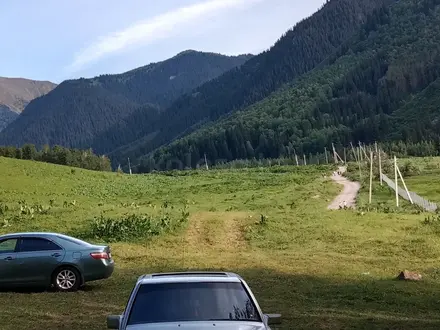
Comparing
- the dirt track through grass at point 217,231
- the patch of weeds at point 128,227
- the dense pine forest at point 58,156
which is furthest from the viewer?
the dense pine forest at point 58,156

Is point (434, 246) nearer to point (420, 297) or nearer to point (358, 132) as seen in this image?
point (420, 297)

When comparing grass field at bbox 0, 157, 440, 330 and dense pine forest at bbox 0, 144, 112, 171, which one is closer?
grass field at bbox 0, 157, 440, 330

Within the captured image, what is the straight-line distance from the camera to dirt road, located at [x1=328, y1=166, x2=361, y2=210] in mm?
45056

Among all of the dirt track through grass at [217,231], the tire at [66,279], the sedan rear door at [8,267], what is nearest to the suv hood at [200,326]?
the tire at [66,279]

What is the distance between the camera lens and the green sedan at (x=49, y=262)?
763 inches

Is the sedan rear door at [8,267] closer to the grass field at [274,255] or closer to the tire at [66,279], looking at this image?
the grass field at [274,255]

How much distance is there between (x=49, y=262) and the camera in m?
19.5

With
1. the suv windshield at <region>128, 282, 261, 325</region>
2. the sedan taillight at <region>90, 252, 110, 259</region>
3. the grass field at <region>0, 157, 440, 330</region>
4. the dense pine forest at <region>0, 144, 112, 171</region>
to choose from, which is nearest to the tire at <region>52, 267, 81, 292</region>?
the grass field at <region>0, 157, 440, 330</region>

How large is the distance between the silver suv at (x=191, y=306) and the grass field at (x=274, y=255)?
548 cm

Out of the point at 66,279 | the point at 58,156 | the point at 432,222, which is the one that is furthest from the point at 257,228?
the point at 58,156

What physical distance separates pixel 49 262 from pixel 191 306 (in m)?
11.7

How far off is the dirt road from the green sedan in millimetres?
23677

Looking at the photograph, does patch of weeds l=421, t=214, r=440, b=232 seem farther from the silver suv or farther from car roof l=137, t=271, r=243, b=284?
the silver suv

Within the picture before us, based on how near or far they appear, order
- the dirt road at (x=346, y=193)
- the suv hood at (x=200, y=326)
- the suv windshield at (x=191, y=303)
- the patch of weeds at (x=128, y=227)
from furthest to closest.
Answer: the dirt road at (x=346, y=193) < the patch of weeds at (x=128, y=227) < the suv windshield at (x=191, y=303) < the suv hood at (x=200, y=326)
